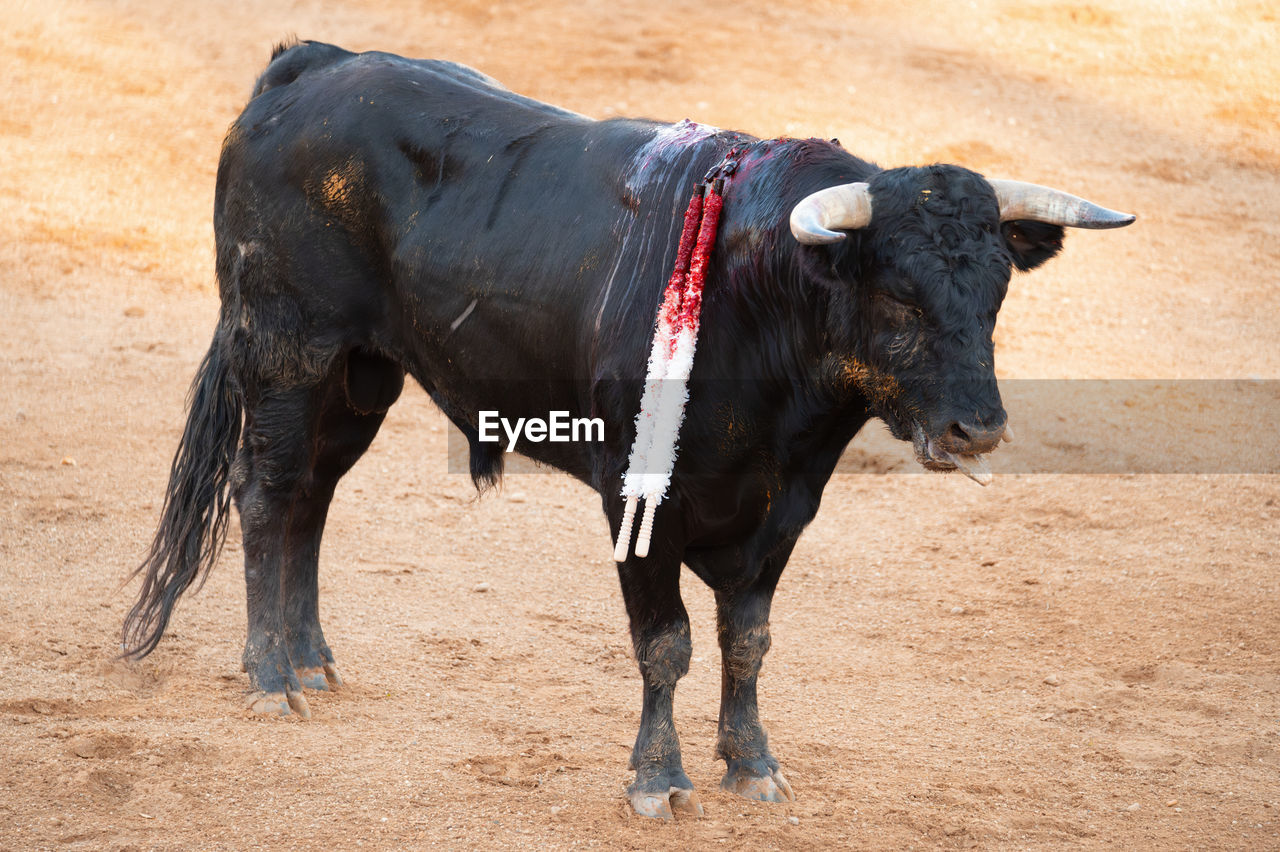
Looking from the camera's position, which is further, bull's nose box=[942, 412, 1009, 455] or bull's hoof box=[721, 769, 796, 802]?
bull's hoof box=[721, 769, 796, 802]

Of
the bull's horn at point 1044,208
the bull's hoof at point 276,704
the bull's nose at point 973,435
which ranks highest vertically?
the bull's horn at point 1044,208

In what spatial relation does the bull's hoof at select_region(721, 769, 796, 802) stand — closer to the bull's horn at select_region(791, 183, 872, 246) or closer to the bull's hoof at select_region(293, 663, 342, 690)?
the bull's hoof at select_region(293, 663, 342, 690)

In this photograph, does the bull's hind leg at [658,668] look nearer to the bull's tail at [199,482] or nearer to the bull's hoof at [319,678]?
the bull's hoof at [319,678]

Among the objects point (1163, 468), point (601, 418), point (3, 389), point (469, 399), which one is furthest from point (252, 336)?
point (1163, 468)

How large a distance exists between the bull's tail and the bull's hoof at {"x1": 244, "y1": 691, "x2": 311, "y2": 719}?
0.57 m

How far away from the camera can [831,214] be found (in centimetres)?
358

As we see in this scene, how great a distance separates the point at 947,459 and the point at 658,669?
1.17 metres

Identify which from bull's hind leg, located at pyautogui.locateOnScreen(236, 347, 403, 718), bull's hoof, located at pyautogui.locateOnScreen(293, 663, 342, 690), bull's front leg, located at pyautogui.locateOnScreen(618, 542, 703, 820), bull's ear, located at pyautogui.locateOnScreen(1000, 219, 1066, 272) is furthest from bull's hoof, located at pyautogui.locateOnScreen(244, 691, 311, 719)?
bull's ear, located at pyautogui.locateOnScreen(1000, 219, 1066, 272)

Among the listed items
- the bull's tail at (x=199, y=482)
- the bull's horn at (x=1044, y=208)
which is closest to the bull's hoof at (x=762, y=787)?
the bull's horn at (x=1044, y=208)

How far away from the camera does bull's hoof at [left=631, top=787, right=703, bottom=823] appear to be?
4.21m

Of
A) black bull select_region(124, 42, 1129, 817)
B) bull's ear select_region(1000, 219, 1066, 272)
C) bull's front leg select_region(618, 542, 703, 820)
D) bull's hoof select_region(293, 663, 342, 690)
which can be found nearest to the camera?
black bull select_region(124, 42, 1129, 817)

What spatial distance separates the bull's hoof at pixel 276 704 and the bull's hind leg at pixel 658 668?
134 centimetres

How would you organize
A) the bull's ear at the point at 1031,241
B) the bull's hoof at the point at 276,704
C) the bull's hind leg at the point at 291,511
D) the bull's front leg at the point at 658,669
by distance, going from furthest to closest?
the bull's hind leg at the point at 291,511, the bull's hoof at the point at 276,704, the bull's front leg at the point at 658,669, the bull's ear at the point at 1031,241

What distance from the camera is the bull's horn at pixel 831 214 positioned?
3.49 metres
